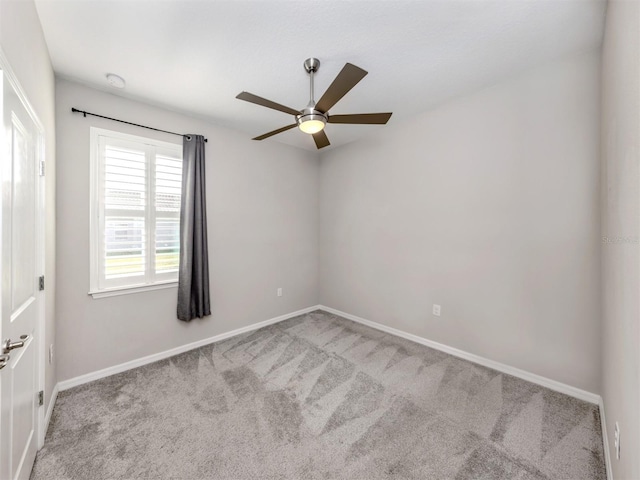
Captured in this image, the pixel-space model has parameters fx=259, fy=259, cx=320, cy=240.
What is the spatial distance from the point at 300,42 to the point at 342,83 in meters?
0.58

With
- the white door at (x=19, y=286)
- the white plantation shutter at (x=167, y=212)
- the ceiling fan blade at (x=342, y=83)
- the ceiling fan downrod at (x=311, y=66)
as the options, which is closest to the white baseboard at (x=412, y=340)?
the white door at (x=19, y=286)

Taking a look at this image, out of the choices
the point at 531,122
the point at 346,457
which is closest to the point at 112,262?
the point at 346,457

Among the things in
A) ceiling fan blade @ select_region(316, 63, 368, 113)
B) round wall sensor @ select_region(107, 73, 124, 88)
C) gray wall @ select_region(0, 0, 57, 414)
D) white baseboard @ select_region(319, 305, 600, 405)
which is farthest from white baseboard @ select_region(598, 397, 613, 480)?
round wall sensor @ select_region(107, 73, 124, 88)

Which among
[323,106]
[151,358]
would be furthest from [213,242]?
[323,106]

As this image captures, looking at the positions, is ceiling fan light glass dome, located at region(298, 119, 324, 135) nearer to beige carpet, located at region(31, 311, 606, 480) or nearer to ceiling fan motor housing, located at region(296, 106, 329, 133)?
ceiling fan motor housing, located at region(296, 106, 329, 133)

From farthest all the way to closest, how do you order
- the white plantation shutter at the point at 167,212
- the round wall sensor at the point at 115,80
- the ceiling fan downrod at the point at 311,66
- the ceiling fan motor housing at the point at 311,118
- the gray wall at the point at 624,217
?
the white plantation shutter at the point at 167,212, the round wall sensor at the point at 115,80, the ceiling fan downrod at the point at 311,66, the ceiling fan motor housing at the point at 311,118, the gray wall at the point at 624,217

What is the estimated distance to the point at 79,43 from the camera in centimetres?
184

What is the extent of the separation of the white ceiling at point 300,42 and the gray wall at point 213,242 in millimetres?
522

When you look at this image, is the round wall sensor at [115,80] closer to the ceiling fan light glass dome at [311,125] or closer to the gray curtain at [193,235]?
the gray curtain at [193,235]

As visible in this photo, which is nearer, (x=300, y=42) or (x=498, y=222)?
(x=300, y=42)

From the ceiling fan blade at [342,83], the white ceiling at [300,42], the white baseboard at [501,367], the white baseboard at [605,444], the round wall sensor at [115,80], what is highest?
the white ceiling at [300,42]

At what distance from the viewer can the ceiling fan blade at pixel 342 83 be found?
147 centimetres

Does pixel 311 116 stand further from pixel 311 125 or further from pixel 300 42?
pixel 300 42

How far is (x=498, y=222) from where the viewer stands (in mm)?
2447
